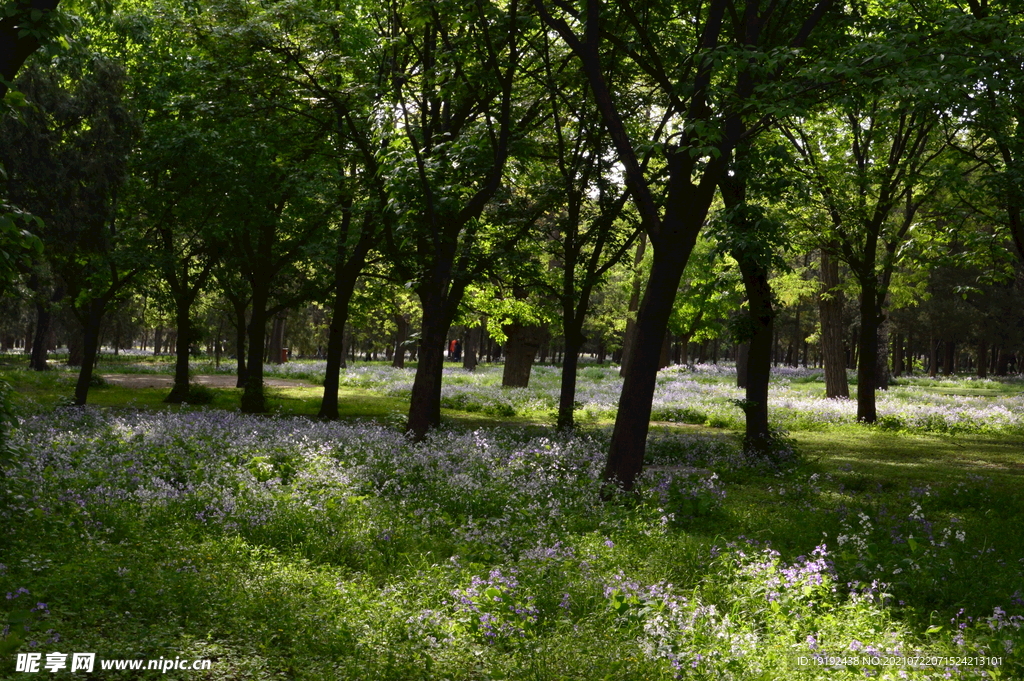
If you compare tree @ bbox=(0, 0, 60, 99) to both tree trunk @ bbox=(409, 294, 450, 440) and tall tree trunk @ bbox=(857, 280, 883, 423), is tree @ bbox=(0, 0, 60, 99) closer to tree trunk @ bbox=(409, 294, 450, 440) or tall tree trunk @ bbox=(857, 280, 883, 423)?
tree trunk @ bbox=(409, 294, 450, 440)

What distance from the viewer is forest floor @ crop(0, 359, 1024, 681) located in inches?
210

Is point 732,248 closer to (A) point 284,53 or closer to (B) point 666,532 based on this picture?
(B) point 666,532

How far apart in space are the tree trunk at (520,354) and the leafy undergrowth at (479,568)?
1835 cm

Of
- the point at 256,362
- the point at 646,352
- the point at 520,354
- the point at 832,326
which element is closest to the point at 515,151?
the point at 646,352

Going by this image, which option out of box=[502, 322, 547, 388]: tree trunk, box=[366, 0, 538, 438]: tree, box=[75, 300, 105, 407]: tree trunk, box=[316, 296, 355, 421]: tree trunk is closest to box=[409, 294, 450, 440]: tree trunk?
box=[366, 0, 538, 438]: tree

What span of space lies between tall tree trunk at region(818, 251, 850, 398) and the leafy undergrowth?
14.2 m

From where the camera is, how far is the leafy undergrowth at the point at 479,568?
17.5ft

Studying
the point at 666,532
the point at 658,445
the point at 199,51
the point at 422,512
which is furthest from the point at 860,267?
the point at 199,51

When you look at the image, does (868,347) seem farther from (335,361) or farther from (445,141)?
(335,361)

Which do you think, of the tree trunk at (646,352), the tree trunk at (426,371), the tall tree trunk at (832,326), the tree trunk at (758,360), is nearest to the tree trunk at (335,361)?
Result: the tree trunk at (426,371)

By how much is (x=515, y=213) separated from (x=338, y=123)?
4477 millimetres

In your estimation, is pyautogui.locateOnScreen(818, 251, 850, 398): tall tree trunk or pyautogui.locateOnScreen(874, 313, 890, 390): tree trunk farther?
pyautogui.locateOnScreen(874, 313, 890, 390): tree trunk

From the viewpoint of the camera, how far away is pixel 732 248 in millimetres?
10867

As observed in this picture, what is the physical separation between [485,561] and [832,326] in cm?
2187
